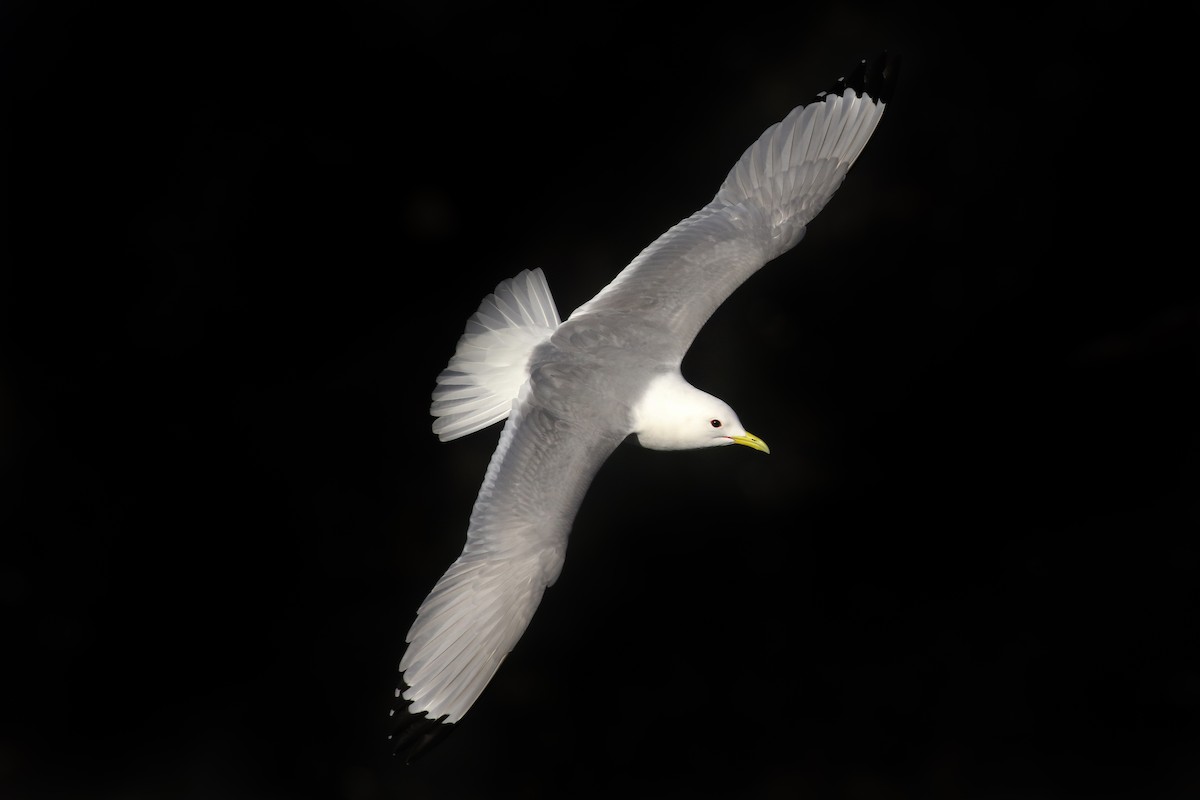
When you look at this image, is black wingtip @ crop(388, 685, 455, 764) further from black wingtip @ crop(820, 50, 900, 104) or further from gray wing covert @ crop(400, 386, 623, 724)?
black wingtip @ crop(820, 50, 900, 104)

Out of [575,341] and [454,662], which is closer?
[454,662]

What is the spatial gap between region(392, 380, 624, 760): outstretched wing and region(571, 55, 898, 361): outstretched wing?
0.35 m

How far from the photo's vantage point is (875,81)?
5.83 ft

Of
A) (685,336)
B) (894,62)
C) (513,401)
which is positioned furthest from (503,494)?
(894,62)

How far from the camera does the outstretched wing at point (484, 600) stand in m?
1.45

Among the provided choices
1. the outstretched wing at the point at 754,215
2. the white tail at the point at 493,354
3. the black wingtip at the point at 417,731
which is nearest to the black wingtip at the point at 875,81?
the outstretched wing at the point at 754,215

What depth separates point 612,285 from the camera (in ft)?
5.51

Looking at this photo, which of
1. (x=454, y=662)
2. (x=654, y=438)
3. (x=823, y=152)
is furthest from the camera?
(x=823, y=152)

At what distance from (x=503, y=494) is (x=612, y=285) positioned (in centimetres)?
42

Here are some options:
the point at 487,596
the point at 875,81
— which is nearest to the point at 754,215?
the point at 875,81

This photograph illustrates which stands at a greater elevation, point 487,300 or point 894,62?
point 894,62

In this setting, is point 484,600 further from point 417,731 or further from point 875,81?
point 875,81

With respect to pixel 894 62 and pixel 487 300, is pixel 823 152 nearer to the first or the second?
pixel 894 62

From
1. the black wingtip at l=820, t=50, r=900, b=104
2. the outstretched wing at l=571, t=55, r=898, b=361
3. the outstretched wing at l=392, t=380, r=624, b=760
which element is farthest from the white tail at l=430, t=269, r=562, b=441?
the black wingtip at l=820, t=50, r=900, b=104
